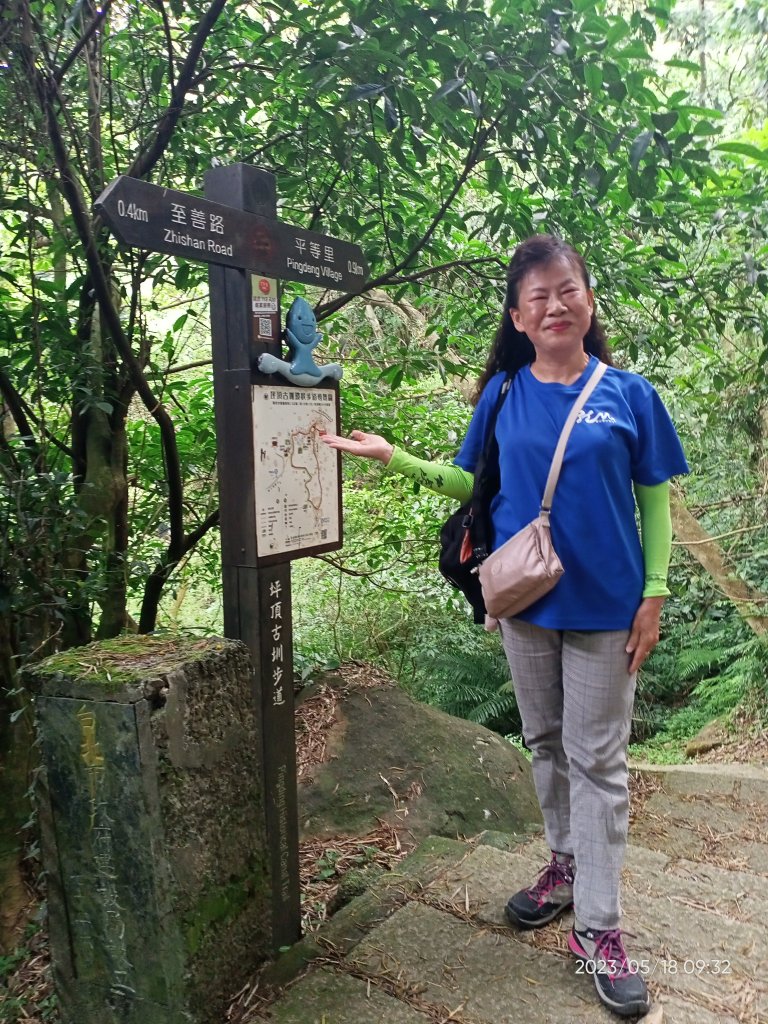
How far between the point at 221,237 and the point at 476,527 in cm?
112

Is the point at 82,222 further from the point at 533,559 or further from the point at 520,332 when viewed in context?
the point at 533,559

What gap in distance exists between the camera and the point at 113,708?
5.60 ft

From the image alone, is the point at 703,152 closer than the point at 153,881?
No

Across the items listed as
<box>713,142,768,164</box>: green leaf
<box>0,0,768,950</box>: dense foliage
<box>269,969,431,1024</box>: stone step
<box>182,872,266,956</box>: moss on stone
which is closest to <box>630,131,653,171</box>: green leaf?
<box>0,0,768,950</box>: dense foliage

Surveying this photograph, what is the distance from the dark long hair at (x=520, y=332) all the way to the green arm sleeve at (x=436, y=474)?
0.27m

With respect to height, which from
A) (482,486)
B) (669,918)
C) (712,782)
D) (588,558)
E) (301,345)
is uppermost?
(301,345)

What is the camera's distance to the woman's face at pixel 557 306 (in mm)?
2082

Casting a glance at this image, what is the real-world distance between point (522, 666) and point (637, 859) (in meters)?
1.30

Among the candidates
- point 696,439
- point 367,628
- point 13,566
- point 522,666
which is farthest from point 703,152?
point 367,628

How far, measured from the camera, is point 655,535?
82.1 inches

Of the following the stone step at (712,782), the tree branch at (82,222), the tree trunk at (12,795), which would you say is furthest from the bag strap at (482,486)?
the stone step at (712,782)

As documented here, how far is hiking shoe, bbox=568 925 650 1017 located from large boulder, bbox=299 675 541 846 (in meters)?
1.22

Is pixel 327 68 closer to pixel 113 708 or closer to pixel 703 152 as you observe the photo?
pixel 703 152

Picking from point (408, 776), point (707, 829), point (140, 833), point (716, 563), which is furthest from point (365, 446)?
point (716, 563)
